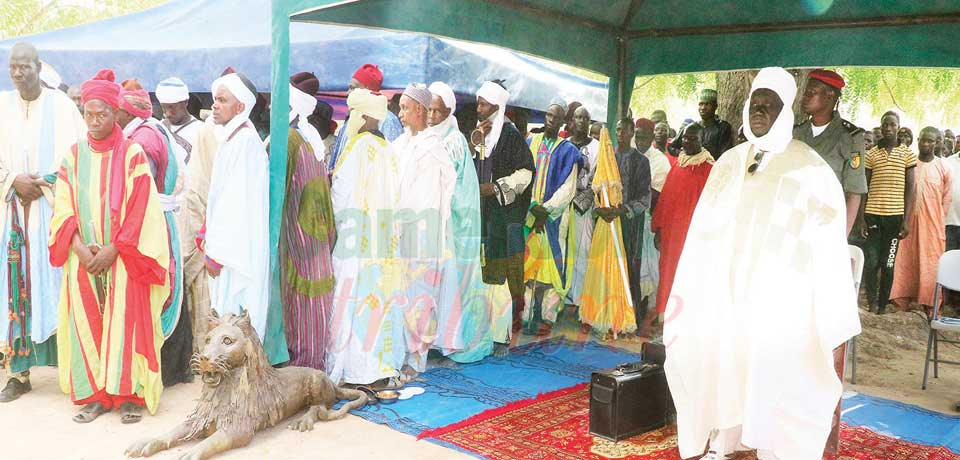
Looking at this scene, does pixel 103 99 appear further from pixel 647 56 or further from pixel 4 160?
pixel 647 56

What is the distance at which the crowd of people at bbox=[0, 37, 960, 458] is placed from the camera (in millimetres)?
4277

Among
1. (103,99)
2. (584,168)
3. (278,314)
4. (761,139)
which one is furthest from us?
(584,168)

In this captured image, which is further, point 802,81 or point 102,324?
point 802,81

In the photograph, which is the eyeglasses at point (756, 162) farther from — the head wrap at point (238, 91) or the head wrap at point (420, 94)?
the head wrap at point (238, 91)

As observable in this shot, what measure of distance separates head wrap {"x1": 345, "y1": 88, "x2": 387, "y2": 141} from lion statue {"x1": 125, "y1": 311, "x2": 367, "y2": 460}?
172cm

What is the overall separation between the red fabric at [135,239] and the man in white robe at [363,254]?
1.26 metres

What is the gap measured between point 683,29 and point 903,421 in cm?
440

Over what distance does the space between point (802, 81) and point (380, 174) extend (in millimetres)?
5065

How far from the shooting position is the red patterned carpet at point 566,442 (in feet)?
15.1

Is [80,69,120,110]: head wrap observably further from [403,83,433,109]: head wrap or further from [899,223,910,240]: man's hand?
[899,223,910,240]: man's hand

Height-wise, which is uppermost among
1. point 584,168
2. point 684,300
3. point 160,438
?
point 584,168

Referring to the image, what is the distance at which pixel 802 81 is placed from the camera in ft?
28.1

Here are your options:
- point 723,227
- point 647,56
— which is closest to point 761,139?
point 723,227

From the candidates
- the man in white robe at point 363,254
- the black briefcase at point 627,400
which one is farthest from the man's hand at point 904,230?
the man in white robe at point 363,254
